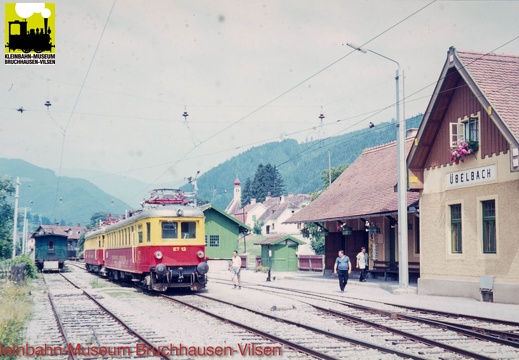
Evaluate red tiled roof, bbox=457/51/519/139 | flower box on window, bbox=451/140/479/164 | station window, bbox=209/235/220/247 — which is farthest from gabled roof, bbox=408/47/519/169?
station window, bbox=209/235/220/247

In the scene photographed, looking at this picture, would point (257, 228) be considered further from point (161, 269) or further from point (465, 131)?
point (465, 131)

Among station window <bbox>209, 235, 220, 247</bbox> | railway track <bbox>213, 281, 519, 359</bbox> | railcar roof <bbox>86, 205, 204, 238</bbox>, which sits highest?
railcar roof <bbox>86, 205, 204, 238</bbox>

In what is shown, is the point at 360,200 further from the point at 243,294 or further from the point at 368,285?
the point at 243,294

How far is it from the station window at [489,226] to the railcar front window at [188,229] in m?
9.30

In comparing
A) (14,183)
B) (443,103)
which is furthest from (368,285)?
(14,183)

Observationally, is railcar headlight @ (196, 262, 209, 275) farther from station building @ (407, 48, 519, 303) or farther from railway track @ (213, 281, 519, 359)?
station building @ (407, 48, 519, 303)

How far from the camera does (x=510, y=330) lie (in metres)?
12.3

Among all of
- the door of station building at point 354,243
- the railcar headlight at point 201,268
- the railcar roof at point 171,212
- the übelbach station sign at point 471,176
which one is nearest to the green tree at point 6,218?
the door of station building at point 354,243

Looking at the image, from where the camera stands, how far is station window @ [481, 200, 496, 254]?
1831cm

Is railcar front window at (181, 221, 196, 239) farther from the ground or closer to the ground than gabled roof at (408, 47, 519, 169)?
closer to the ground

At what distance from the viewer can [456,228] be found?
2019cm

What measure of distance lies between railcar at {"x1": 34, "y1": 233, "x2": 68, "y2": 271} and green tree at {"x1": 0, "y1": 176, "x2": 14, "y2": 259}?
201 cm

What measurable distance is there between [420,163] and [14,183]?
39.1 m

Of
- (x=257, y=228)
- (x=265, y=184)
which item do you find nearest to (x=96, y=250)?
(x=257, y=228)
